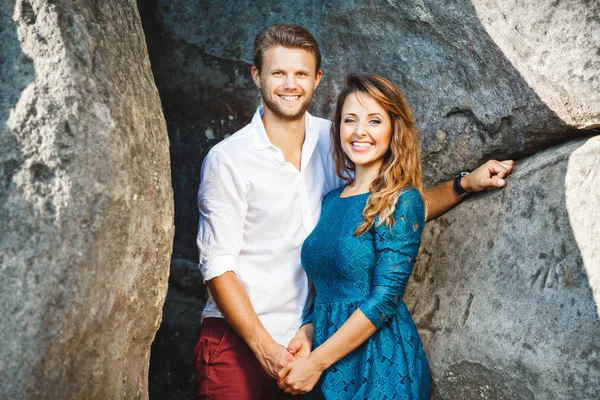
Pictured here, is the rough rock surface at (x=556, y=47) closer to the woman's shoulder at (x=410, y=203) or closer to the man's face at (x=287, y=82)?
the woman's shoulder at (x=410, y=203)

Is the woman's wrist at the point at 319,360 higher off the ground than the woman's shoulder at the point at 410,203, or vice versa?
the woman's shoulder at the point at 410,203

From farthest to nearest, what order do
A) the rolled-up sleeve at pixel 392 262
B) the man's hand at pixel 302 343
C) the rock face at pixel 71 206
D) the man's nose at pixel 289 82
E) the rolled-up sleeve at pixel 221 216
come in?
the man's nose at pixel 289 82 < the rolled-up sleeve at pixel 221 216 < the man's hand at pixel 302 343 < the rolled-up sleeve at pixel 392 262 < the rock face at pixel 71 206

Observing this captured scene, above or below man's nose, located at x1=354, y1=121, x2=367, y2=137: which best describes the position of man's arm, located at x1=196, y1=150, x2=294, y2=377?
below

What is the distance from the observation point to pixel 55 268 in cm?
215

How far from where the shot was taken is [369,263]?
104 inches

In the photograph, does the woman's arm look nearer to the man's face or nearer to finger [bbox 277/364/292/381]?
finger [bbox 277/364/292/381]

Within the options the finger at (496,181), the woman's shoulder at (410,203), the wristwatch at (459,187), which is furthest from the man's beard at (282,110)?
the finger at (496,181)

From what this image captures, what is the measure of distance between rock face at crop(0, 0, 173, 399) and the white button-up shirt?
473mm

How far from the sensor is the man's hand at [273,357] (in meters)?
2.75

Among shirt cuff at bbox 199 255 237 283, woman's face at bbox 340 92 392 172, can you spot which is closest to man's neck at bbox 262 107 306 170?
woman's face at bbox 340 92 392 172

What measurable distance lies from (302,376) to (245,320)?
0.36 m

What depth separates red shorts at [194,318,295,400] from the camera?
2969 mm

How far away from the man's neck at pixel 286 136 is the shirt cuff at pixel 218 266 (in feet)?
1.77

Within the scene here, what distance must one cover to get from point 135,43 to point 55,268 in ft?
3.24
